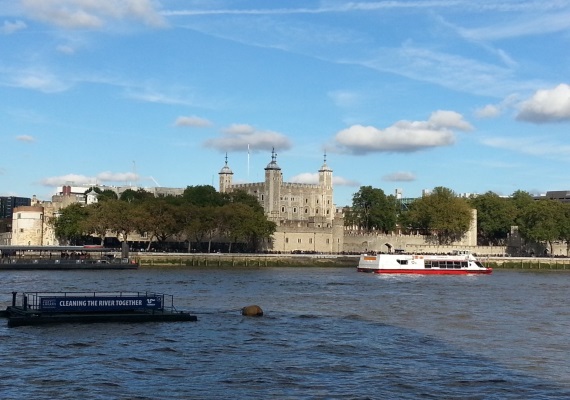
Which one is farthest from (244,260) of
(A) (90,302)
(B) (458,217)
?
(A) (90,302)

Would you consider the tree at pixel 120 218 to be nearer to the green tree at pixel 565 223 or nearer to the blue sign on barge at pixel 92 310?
the green tree at pixel 565 223

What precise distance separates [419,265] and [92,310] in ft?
204

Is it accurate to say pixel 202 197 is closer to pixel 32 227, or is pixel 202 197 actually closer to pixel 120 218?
pixel 120 218

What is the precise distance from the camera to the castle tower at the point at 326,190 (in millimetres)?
149500

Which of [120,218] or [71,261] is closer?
[71,261]

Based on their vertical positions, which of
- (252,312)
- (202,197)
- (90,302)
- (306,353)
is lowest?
(306,353)

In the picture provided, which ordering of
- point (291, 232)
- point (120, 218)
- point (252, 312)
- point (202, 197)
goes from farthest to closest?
point (202, 197)
point (291, 232)
point (120, 218)
point (252, 312)

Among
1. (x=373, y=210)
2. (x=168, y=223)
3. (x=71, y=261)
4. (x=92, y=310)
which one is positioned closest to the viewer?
(x=92, y=310)

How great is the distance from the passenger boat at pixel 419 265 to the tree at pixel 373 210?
37127mm

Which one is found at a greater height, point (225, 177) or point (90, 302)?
point (225, 177)

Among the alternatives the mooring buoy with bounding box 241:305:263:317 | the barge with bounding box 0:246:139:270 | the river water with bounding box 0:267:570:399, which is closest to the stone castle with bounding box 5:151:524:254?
the barge with bounding box 0:246:139:270

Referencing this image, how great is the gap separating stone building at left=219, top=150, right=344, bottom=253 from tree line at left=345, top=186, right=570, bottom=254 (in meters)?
5.29

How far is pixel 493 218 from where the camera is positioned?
143 m

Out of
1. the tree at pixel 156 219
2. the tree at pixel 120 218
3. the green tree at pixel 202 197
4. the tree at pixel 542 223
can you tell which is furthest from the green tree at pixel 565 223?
the tree at pixel 120 218
